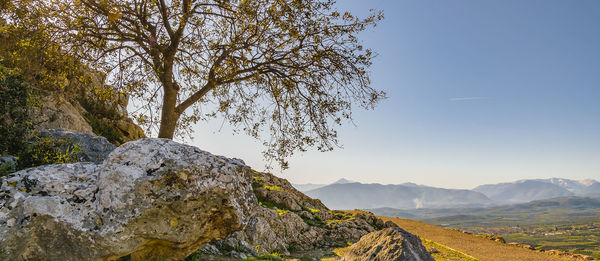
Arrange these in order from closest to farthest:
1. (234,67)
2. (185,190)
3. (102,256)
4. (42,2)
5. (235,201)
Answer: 1. (102,256)
2. (185,190)
3. (235,201)
4. (42,2)
5. (234,67)

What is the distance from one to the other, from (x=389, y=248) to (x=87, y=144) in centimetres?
891

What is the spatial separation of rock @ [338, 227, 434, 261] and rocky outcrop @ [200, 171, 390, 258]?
2.59 meters

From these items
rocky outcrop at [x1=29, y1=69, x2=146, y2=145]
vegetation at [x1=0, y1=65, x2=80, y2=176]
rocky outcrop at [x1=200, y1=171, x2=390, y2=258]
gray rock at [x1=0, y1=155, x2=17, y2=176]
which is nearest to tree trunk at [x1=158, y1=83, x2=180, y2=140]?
rocky outcrop at [x1=29, y1=69, x2=146, y2=145]

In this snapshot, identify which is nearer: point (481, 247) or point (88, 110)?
point (481, 247)

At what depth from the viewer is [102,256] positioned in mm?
4871

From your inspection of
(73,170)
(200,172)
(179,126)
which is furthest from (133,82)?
(200,172)

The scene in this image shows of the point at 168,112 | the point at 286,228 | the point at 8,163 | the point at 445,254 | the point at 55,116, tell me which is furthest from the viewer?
the point at 445,254

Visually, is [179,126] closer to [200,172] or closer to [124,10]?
[124,10]

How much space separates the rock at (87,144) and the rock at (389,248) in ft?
24.3

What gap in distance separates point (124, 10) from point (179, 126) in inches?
303

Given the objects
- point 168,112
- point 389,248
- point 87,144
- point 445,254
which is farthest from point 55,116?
point 445,254

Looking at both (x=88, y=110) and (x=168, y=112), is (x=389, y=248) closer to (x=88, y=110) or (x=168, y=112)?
(x=168, y=112)

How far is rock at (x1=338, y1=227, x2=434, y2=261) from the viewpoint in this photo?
6.26 m

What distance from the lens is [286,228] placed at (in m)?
14.6
